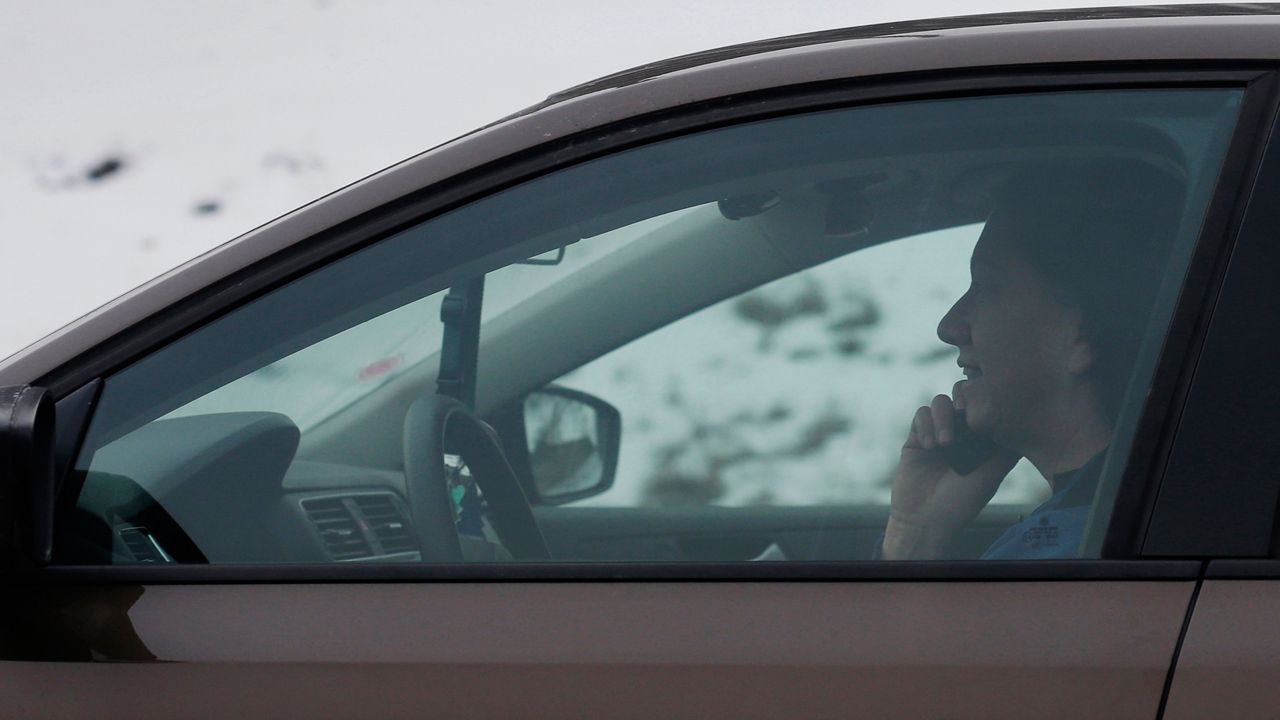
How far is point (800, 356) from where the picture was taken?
49.0 inches

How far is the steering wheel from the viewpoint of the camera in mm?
1275

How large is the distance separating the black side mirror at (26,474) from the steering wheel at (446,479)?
0.36m

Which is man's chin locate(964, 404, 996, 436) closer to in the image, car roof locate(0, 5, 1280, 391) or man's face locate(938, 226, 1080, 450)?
man's face locate(938, 226, 1080, 450)

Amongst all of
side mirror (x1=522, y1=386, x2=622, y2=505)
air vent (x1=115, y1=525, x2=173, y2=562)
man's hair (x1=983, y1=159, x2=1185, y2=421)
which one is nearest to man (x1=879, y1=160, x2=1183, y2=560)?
man's hair (x1=983, y1=159, x2=1185, y2=421)

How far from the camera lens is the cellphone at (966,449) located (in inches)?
49.4

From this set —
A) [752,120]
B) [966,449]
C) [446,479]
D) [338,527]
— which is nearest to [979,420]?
[966,449]

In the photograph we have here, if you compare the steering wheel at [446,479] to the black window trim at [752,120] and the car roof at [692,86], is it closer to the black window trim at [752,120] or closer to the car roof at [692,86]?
the black window trim at [752,120]

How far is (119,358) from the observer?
122 cm

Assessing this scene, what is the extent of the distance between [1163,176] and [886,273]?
0.94ft

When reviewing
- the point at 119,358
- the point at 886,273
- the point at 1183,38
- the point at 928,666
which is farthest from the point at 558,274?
the point at 1183,38

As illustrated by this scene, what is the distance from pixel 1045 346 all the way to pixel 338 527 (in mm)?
780

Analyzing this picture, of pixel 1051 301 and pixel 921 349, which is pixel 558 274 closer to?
pixel 921 349

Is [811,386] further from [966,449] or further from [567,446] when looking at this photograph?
[567,446]

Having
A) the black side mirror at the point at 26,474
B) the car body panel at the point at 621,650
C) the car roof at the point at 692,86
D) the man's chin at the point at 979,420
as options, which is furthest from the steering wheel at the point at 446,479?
the man's chin at the point at 979,420
